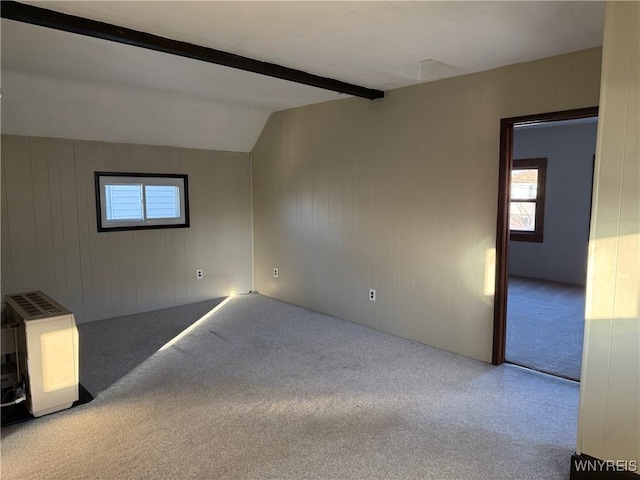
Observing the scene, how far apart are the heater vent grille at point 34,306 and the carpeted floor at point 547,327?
334 centimetres

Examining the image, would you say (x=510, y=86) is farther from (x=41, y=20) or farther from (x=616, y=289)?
Answer: (x=41, y=20)

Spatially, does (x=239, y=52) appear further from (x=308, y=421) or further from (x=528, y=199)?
(x=528, y=199)

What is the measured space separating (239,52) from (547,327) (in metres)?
3.82

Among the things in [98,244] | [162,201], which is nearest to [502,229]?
[162,201]

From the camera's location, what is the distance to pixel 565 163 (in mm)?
6598

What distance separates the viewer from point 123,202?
4.83m

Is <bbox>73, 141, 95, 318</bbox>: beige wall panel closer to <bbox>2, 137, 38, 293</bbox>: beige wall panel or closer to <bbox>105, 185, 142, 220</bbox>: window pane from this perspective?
<bbox>105, 185, 142, 220</bbox>: window pane

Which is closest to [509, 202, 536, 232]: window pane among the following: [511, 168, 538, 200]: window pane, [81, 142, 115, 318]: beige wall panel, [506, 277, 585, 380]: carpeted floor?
[511, 168, 538, 200]: window pane

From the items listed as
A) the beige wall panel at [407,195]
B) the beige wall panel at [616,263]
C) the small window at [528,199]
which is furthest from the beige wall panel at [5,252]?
the small window at [528,199]

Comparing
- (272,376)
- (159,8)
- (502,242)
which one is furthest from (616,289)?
(159,8)

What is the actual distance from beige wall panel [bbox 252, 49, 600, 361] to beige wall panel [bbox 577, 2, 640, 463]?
1.15m

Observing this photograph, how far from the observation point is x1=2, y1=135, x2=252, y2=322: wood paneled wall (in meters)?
4.20

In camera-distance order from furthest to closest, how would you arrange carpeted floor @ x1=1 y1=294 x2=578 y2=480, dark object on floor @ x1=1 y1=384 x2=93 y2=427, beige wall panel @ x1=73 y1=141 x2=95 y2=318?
beige wall panel @ x1=73 y1=141 x2=95 y2=318
dark object on floor @ x1=1 y1=384 x2=93 y2=427
carpeted floor @ x1=1 y1=294 x2=578 y2=480

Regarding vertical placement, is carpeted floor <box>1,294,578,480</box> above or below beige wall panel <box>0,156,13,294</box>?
below
